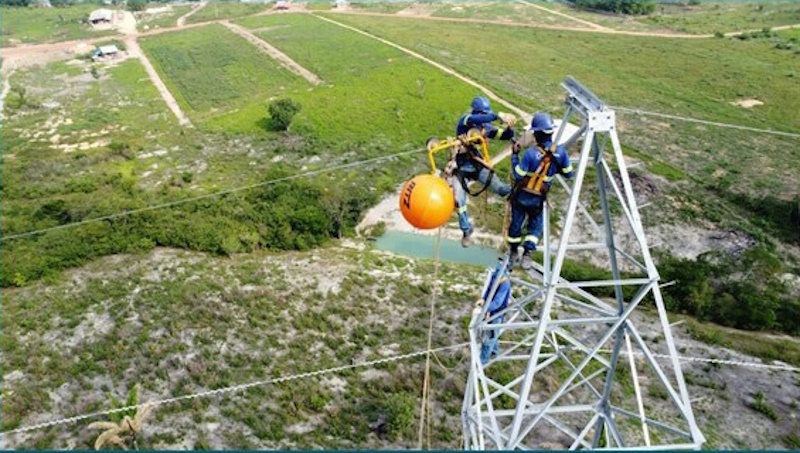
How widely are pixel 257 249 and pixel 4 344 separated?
39.0ft

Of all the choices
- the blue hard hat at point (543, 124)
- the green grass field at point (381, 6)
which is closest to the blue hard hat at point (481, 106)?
the blue hard hat at point (543, 124)

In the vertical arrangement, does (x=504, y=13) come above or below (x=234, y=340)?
above

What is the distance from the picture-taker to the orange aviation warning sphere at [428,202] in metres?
10.1

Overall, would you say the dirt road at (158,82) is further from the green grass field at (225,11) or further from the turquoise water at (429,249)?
the turquoise water at (429,249)

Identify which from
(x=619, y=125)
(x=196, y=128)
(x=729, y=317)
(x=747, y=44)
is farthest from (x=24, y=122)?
(x=747, y=44)

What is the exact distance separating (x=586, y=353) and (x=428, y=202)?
6113 millimetres

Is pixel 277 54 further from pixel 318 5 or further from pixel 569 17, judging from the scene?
pixel 569 17

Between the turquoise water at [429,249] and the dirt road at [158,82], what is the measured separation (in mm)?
26299

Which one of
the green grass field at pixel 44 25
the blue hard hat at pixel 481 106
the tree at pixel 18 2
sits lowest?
the green grass field at pixel 44 25

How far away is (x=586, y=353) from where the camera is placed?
43.1ft

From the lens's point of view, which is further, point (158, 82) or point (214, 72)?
point (214, 72)

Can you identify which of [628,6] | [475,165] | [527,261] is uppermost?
[628,6]

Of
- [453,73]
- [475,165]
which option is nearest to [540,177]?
[475,165]

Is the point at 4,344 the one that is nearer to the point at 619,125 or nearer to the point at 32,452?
the point at 32,452
